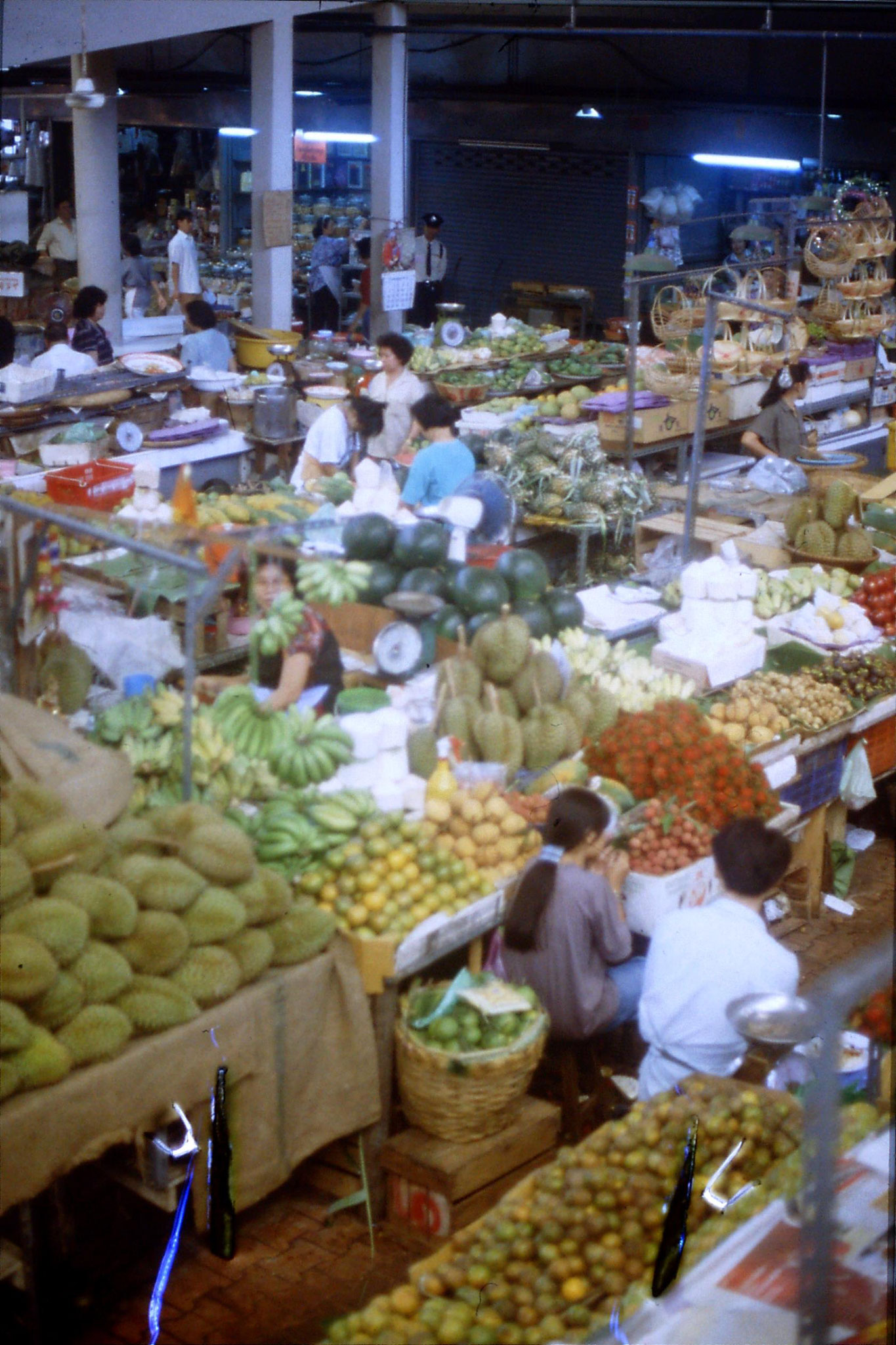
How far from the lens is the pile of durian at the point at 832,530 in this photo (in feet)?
24.5

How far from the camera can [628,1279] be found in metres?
3.29

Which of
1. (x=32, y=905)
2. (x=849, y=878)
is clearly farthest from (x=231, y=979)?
(x=849, y=878)

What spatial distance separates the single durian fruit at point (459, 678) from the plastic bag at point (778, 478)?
414 cm

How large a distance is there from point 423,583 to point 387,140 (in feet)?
34.7

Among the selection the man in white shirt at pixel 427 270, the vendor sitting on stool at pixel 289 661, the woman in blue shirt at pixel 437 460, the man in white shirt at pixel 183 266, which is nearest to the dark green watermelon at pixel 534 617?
the vendor sitting on stool at pixel 289 661

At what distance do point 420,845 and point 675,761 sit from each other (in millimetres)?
1112

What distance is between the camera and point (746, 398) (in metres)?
10.4

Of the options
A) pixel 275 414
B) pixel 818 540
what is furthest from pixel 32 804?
pixel 275 414

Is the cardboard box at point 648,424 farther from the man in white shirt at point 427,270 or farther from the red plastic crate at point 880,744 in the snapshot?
the man in white shirt at point 427,270

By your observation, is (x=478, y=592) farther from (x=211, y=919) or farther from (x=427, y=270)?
(x=427, y=270)

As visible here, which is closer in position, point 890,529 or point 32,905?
point 32,905

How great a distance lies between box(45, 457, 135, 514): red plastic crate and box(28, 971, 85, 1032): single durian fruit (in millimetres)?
4177

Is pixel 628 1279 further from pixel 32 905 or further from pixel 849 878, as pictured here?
pixel 849 878

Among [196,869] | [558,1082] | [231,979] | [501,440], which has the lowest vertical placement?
[558,1082]
